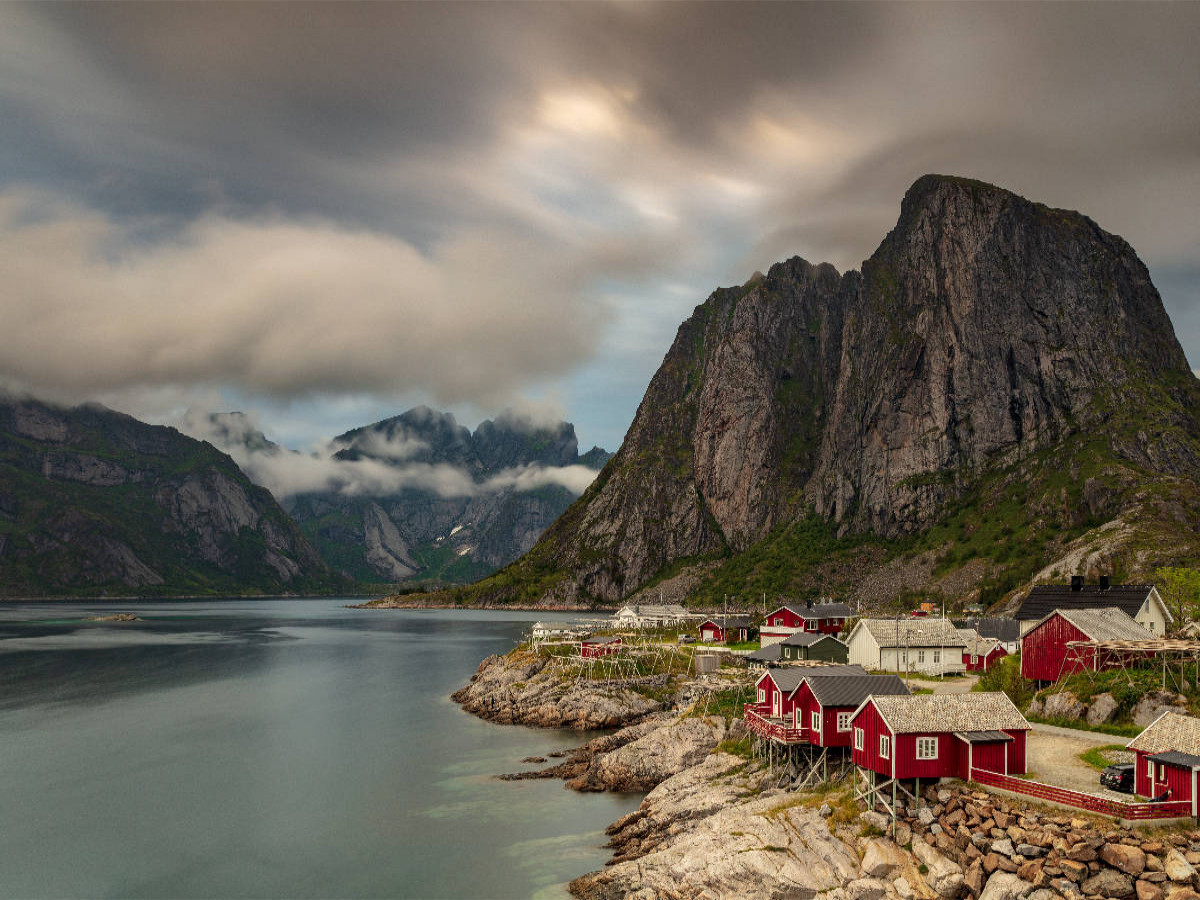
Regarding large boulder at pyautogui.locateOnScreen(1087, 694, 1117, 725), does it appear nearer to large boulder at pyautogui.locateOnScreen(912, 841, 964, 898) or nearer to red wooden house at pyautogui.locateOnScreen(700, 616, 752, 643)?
large boulder at pyautogui.locateOnScreen(912, 841, 964, 898)

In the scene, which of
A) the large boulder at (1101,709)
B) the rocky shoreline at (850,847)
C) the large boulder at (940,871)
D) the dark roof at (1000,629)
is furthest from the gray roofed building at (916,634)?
the large boulder at (940,871)

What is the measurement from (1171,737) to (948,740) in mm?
9077

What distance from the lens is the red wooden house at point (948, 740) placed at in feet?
127

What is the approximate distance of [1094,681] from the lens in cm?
5238

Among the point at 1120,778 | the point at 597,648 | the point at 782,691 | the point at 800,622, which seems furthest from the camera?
the point at 800,622

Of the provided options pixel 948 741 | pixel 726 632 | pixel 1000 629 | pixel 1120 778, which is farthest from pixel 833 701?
pixel 726 632

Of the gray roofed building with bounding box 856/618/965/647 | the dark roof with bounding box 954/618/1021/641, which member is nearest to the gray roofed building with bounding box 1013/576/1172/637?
the dark roof with bounding box 954/618/1021/641

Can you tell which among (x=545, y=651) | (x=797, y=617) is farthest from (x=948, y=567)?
(x=545, y=651)

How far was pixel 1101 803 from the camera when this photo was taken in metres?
32.8

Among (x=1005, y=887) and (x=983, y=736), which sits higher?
(x=983, y=736)

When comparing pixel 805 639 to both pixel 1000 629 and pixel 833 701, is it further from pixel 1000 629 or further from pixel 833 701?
pixel 833 701

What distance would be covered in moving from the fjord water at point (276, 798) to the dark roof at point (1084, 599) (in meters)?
45.7

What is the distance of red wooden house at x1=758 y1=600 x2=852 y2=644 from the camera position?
104062 millimetres

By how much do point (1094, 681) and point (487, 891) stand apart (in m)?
39.9
